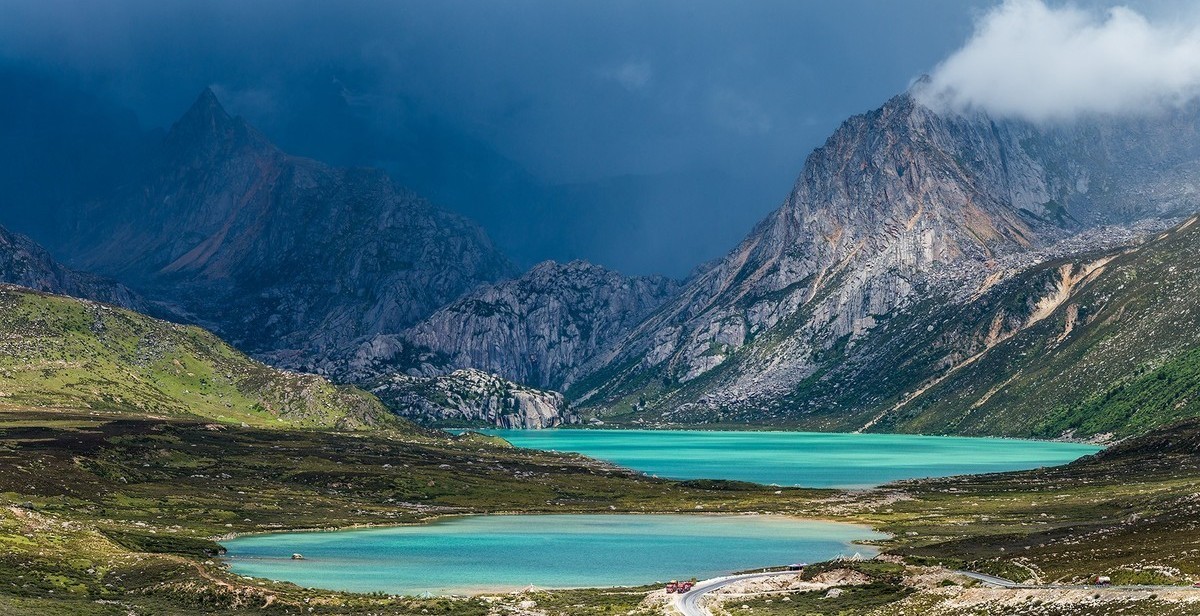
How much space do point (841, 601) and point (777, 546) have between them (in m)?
58.7

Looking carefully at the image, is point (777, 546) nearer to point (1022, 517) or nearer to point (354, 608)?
point (1022, 517)

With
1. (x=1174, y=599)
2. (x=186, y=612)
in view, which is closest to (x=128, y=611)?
(x=186, y=612)

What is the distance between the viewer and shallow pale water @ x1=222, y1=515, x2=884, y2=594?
135375 millimetres

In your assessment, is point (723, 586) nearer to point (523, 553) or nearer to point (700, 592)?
point (700, 592)

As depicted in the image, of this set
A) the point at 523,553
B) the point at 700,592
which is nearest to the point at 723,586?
the point at 700,592

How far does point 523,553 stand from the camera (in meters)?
162

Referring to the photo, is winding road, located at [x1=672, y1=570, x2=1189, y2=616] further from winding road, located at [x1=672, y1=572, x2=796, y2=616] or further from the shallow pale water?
the shallow pale water

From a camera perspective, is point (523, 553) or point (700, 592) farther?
point (523, 553)

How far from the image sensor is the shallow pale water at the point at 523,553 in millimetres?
135375

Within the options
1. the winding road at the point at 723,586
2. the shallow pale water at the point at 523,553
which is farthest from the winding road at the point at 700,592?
the shallow pale water at the point at 523,553

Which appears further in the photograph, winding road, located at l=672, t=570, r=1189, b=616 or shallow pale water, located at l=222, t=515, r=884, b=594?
shallow pale water, located at l=222, t=515, r=884, b=594

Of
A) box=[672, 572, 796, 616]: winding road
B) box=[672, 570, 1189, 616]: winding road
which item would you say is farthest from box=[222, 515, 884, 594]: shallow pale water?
box=[672, 570, 1189, 616]: winding road

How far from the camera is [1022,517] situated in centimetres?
19525

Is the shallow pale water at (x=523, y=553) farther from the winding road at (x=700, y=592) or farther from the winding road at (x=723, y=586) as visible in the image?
the winding road at (x=723, y=586)
